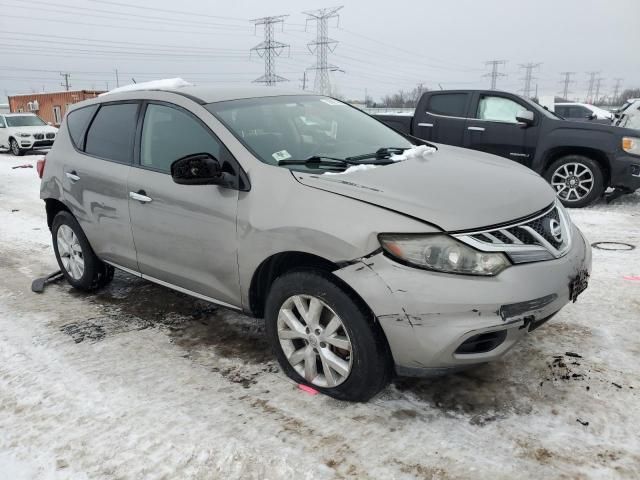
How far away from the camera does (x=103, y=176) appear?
12.6 feet

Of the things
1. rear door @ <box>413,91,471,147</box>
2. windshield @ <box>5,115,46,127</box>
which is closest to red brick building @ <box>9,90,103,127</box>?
windshield @ <box>5,115,46,127</box>

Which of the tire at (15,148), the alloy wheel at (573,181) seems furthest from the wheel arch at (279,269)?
the tire at (15,148)

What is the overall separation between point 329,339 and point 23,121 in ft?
66.5

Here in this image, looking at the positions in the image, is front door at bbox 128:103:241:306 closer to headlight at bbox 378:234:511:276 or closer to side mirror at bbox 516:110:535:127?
headlight at bbox 378:234:511:276

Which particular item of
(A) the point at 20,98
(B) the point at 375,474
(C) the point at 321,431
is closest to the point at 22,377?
(C) the point at 321,431

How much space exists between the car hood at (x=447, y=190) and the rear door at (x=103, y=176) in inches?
63.2

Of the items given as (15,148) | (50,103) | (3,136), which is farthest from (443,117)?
(50,103)

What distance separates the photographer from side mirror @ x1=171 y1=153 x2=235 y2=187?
289 cm

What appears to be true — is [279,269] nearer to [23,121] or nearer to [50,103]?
[23,121]

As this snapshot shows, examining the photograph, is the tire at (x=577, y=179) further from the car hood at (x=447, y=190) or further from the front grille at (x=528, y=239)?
the front grille at (x=528, y=239)

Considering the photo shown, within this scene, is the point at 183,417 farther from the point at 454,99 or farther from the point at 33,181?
the point at 33,181

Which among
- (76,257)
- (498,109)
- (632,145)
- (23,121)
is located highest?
(498,109)

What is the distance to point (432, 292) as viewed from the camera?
2.29m

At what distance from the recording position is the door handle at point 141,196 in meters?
3.43
